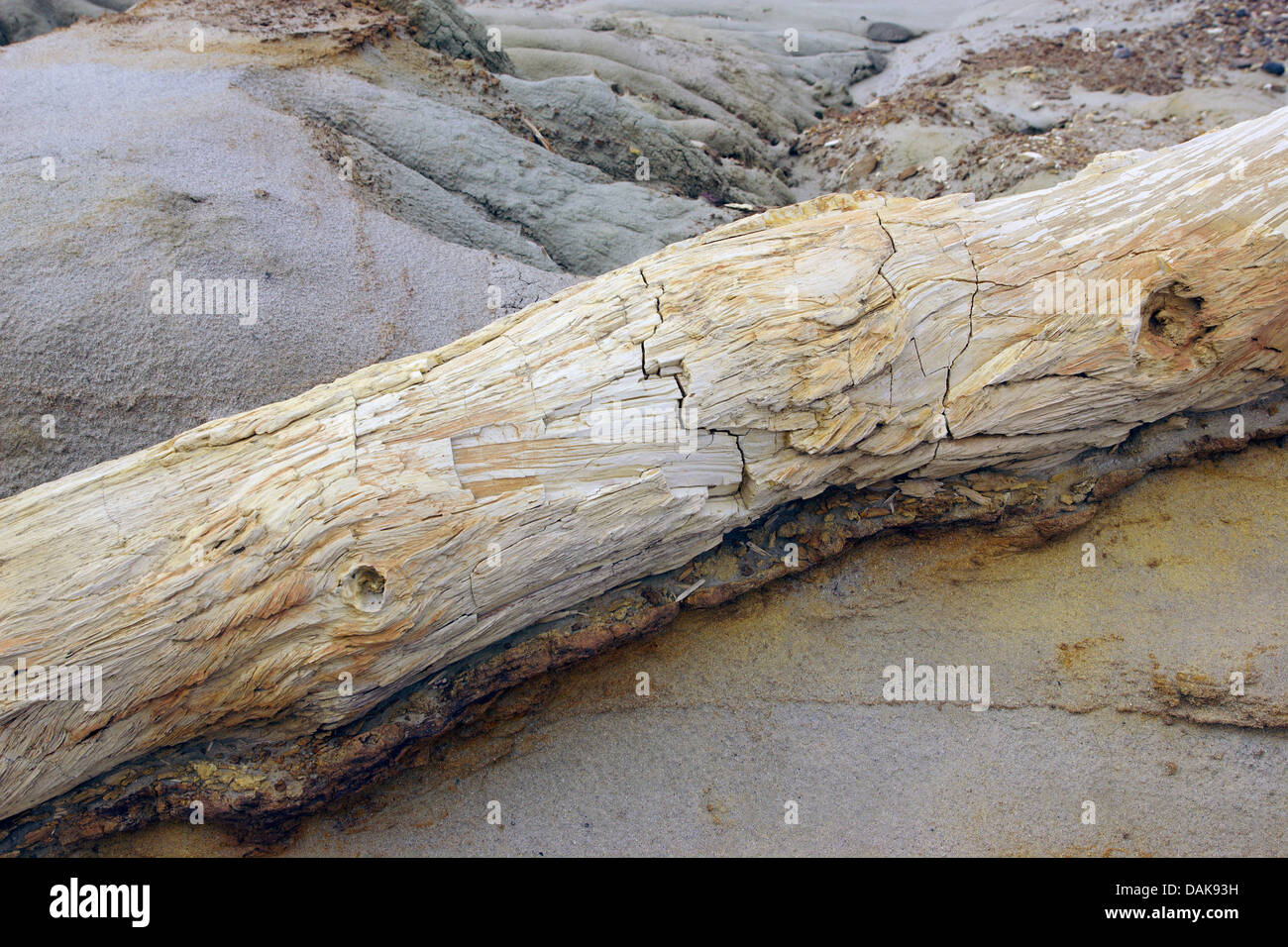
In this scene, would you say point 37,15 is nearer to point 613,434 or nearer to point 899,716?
point 613,434

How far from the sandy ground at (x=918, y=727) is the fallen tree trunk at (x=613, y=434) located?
1.64 ft

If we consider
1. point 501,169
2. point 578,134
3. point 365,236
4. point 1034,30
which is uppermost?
point 1034,30

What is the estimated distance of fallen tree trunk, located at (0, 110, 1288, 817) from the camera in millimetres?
3248

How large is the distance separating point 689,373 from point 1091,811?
8.55 ft

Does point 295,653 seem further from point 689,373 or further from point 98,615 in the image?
point 689,373

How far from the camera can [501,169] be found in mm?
6430

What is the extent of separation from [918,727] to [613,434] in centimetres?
198

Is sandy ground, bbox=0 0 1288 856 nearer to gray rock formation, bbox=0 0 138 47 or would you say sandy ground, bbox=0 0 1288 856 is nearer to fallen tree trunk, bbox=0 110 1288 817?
fallen tree trunk, bbox=0 110 1288 817

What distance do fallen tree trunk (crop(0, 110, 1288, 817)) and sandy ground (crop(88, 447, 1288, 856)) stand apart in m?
0.50

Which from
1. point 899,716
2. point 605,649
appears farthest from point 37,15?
point 899,716

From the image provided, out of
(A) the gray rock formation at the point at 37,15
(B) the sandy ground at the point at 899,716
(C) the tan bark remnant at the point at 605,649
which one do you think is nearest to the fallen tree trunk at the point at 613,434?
(C) the tan bark remnant at the point at 605,649

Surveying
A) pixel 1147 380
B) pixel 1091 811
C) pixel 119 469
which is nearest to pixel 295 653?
pixel 119 469

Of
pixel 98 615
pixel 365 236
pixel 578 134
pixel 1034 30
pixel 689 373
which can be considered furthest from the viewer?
pixel 1034 30

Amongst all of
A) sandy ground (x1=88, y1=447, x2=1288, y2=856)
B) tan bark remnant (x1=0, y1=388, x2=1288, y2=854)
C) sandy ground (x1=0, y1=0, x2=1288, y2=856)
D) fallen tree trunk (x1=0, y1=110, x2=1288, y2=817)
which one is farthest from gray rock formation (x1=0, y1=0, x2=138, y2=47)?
sandy ground (x1=88, y1=447, x2=1288, y2=856)
